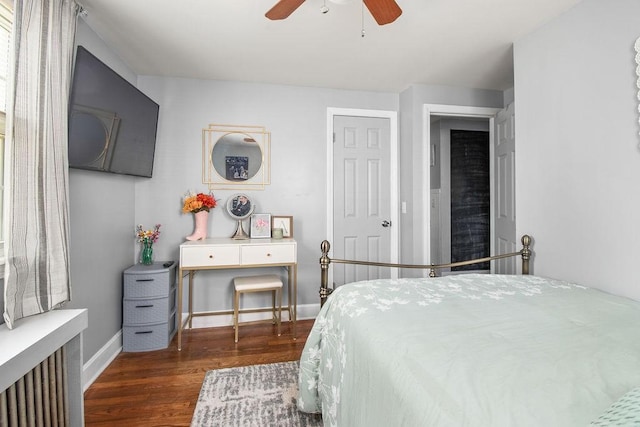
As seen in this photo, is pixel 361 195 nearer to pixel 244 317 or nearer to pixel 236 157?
pixel 236 157

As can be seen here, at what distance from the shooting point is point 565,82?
1.98m

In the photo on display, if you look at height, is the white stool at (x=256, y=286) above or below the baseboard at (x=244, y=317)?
above

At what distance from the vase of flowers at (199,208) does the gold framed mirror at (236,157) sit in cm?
24

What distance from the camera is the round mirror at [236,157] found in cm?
314

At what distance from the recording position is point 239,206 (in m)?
3.12

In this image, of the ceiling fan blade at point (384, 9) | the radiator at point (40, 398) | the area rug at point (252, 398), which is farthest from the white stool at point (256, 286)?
the ceiling fan blade at point (384, 9)

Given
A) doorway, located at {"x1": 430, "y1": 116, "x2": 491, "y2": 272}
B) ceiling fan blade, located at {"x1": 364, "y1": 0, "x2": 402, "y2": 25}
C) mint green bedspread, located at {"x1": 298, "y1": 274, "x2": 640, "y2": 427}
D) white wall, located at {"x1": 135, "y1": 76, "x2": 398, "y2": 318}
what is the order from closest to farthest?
mint green bedspread, located at {"x1": 298, "y1": 274, "x2": 640, "y2": 427} < ceiling fan blade, located at {"x1": 364, "y1": 0, "x2": 402, "y2": 25} < white wall, located at {"x1": 135, "y1": 76, "x2": 398, "y2": 318} < doorway, located at {"x1": 430, "y1": 116, "x2": 491, "y2": 272}

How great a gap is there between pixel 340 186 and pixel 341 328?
2.17 m

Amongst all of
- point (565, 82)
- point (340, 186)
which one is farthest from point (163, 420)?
point (565, 82)

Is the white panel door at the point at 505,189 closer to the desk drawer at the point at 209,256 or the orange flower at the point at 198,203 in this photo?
the desk drawer at the point at 209,256

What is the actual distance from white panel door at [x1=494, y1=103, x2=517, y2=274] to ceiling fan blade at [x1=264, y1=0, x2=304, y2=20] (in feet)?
7.63

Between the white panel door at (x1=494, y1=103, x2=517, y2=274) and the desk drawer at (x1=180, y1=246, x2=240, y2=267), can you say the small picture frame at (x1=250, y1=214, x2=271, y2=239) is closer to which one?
the desk drawer at (x1=180, y1=246, x2=240, y2=267)

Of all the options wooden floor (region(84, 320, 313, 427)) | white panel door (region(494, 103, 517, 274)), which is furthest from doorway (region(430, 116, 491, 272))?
wooden floor (region(84, 320, 313, 427))

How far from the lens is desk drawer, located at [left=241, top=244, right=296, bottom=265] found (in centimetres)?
276
